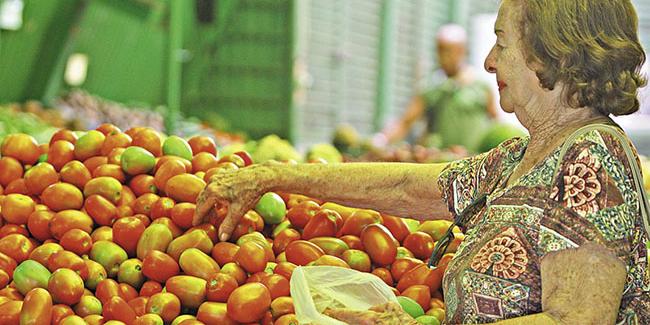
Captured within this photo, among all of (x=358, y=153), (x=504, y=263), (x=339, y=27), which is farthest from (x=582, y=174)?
(x=339, y=27)

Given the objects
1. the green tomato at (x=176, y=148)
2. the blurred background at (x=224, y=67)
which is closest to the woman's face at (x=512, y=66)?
the green tomato at (x=176, y=148)

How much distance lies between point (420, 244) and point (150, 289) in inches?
31.6

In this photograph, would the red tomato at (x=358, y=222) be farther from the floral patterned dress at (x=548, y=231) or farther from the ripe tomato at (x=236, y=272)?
the floral patterned dress at (x=548, y=231)

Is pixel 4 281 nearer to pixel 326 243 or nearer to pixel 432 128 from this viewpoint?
pixel 326 243

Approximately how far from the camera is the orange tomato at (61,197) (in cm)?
256

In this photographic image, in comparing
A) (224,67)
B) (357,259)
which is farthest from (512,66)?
(224,67)

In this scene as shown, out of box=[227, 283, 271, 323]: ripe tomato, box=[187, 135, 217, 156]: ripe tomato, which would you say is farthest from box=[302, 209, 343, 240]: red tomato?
box=[187, 135, 217, 156]: ripe tomato

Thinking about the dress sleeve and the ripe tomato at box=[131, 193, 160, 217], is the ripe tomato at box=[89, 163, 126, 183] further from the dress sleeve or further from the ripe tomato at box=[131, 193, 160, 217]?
the dress sleeve

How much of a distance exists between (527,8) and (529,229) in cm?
48

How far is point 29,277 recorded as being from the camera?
2.27 metres

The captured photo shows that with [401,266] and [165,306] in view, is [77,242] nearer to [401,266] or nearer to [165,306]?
[165,306]

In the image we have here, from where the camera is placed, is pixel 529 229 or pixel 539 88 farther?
pixel 539 88

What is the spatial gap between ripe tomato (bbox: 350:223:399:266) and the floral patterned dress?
49 centimetres

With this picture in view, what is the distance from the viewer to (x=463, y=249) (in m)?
1.95
